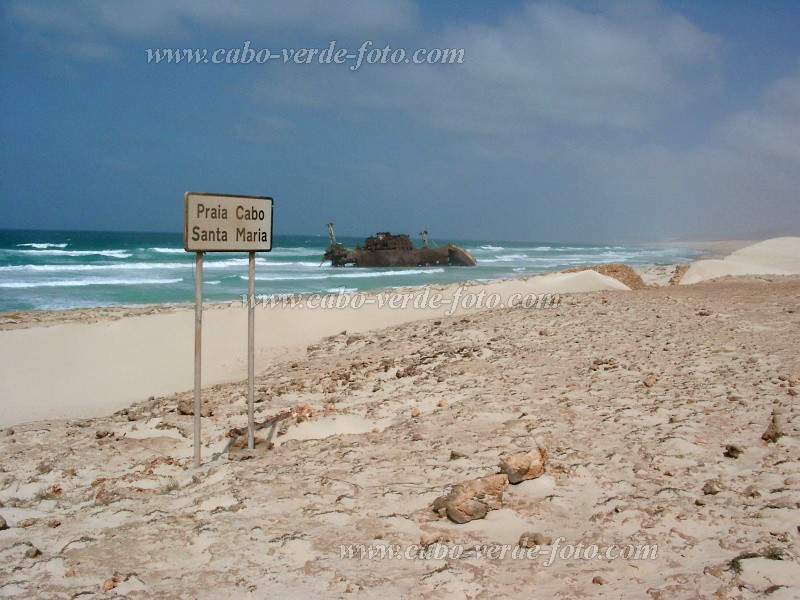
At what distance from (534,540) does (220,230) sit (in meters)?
2.82

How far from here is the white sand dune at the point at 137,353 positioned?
7.92m

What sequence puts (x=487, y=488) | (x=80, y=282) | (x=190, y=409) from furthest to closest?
(x=80, y=282), (x=190, y=409), (x=487, y=488)

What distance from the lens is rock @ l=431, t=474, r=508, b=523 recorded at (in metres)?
3.33

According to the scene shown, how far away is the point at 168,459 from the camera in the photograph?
15.5 feet

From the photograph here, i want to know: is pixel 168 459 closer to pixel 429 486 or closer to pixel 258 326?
pixel 429 486

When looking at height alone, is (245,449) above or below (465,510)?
below

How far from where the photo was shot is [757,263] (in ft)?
86.3

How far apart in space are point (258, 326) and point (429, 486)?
860 cm

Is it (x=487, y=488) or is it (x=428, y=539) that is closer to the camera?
(x=428, y=539)

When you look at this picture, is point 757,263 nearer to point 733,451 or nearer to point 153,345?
point 153,345

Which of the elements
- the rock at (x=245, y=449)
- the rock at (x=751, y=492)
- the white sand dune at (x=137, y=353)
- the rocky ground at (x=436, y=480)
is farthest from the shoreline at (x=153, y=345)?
the rock at (x=751, y=492)

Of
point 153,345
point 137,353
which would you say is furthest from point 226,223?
point 153,345

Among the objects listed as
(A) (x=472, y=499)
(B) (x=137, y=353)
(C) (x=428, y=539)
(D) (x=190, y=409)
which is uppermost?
(A) (x=472, y=499)

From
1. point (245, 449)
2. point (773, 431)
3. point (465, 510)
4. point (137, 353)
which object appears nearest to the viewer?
point (465, 510)
